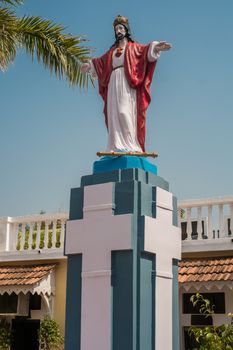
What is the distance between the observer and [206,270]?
9453 millimetres

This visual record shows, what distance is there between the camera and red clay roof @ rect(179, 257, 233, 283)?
916 cm

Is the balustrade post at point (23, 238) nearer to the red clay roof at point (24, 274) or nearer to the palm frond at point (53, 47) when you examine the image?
the red clay roof at point (24, 274)

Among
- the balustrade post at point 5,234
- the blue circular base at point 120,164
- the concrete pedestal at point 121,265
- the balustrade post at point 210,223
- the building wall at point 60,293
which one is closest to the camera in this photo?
the concrete pedestal at point 121,265

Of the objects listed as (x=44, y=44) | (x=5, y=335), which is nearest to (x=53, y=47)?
(x=44, y=44)

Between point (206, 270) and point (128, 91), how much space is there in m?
3.88

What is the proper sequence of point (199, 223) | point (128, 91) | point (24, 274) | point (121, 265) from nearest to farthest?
point (121, 265) → point (128, 91) → point (199, 223) → point (24, 274)

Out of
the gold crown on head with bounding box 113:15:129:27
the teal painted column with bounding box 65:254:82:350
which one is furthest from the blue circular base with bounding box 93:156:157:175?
the gold crown on head with bounding box 113:15:129:27

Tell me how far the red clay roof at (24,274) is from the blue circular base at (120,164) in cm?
447

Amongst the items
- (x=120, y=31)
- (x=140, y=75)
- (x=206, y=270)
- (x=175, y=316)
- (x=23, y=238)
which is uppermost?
→ (x=120, y=31)

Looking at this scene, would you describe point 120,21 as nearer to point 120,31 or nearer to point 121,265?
point 120,31

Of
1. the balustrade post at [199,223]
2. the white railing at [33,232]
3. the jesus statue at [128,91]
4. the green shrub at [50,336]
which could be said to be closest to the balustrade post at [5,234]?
the white railing at [33,232]

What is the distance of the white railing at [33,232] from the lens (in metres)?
11.1

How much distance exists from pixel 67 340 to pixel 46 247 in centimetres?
511

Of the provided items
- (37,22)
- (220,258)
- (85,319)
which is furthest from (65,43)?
(85,319)
